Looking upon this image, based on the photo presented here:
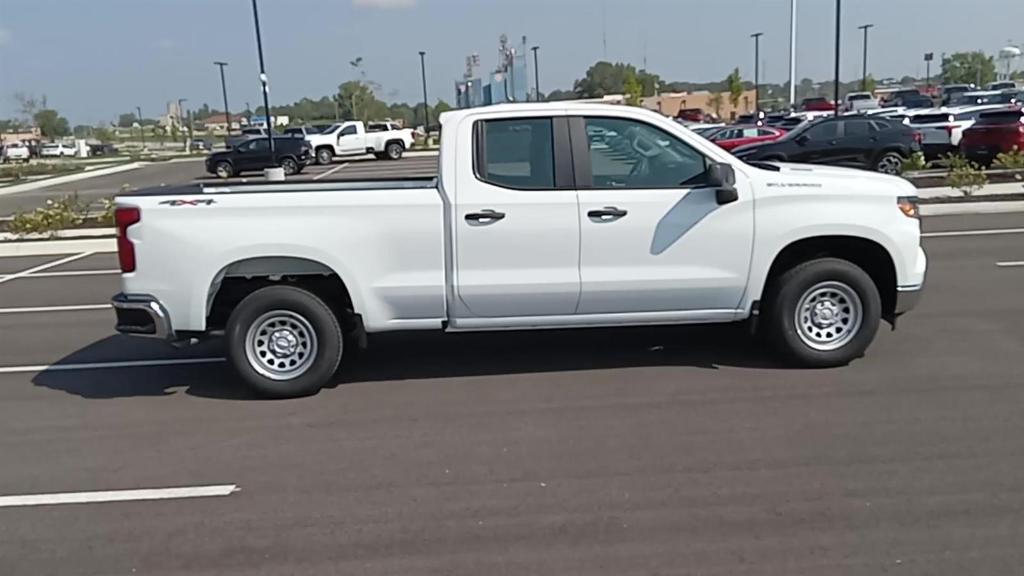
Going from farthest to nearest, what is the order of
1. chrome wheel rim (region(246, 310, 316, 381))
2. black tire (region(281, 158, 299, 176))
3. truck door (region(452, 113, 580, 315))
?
black tire (region(281, 158, 299, 176))
chrome wheel rim (region(246, 310, 316, 381))
truck door (region(452, 113, 580, 315))

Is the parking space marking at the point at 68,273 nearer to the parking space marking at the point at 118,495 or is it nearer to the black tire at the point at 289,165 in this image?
the parking space marking at the point at 118,495

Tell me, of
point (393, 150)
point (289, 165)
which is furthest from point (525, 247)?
point (393, 150)

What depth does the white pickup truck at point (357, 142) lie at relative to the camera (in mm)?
38156

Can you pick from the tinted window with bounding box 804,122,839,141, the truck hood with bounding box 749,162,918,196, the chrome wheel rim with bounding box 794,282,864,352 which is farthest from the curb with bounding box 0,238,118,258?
the tinted window with bounding box 804,122,839,141

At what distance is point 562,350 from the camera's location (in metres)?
7.08

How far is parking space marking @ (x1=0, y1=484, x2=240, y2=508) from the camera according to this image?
4.52 meters

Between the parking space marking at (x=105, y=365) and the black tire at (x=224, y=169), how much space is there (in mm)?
27111

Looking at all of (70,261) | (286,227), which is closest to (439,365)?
(286,227)

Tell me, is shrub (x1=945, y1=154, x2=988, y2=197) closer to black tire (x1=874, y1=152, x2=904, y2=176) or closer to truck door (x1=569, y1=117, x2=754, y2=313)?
black tire (x1=874, y1=152, x2=904, y2=176)

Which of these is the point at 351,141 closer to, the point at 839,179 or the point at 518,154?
the point at 518,154

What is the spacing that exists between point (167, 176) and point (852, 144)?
2955cm

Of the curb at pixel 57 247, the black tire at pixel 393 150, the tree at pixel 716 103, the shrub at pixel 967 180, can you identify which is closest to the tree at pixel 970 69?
the tree at pixel 716 103

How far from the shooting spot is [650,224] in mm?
5965

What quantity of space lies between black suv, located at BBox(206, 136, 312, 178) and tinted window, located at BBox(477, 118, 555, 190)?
2799 centimetres
